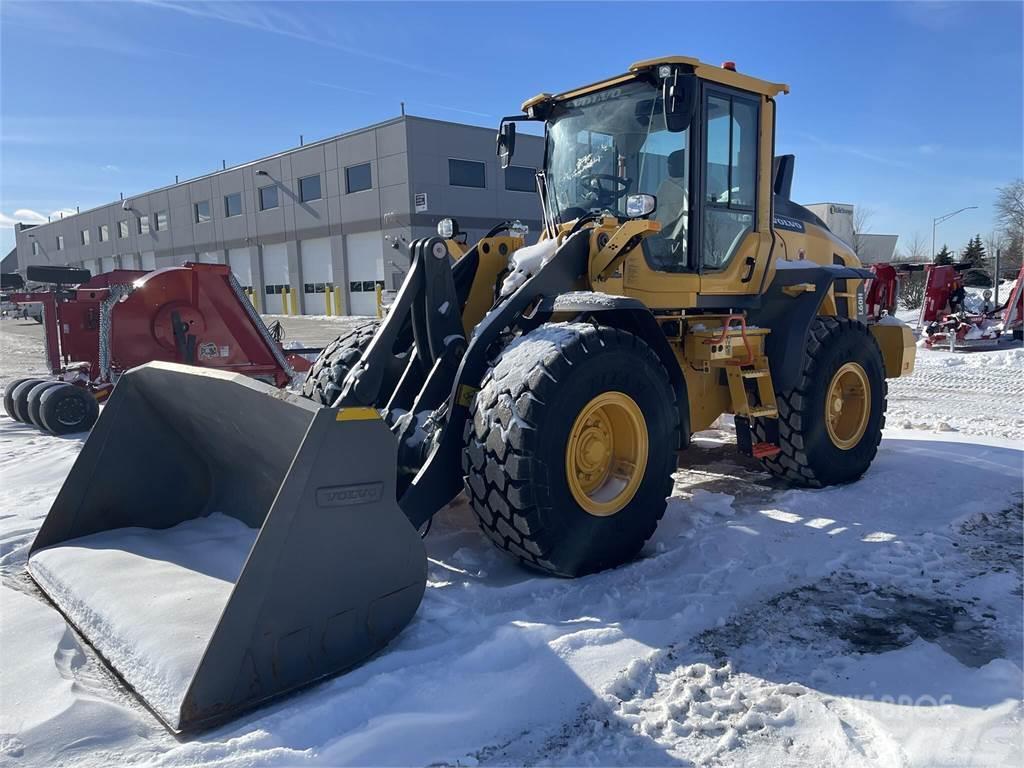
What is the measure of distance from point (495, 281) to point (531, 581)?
2172mm

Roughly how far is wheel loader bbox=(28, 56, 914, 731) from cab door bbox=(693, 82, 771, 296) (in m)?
0.02

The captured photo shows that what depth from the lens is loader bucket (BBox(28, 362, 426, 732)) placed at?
8.39 feet

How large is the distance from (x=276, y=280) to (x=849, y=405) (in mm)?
33256

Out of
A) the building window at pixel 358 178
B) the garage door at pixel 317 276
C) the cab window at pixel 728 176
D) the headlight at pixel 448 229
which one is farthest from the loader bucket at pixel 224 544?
the garage door at pixel 317 276

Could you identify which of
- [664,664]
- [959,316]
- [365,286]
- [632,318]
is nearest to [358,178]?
[365,286]

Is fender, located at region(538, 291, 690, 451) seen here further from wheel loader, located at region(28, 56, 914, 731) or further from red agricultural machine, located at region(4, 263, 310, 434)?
red agricultural machine, located at region(4, 263, 310, 434)

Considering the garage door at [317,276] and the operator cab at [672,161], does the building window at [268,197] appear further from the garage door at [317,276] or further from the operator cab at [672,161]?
the operator cab at [672,161]

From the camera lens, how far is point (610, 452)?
4055 millimetres

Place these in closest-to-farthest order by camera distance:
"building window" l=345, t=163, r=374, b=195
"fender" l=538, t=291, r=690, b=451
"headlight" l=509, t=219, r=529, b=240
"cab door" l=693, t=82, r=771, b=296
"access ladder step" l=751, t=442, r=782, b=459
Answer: "fender" l=538, t=291, r=690, b=451
"cab door" l=693, t=82, r=771, b=296
"headlight" l=509, t=219, r=529, b=240
"access ladder step" l=751, t=442, r=782, b=459
"building window" l=345, t=163, r=374, b=195

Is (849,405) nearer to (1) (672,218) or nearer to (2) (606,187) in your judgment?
(1) (672,218)

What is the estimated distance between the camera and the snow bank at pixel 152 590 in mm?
2625

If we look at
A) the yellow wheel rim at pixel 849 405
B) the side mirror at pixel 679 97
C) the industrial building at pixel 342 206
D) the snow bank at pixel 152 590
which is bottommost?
the snow bank at pixel 152 590

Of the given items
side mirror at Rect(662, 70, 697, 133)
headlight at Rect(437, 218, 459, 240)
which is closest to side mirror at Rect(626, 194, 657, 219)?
side mirror at Rect(662, 70, 697, 133)

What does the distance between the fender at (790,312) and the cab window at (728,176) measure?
1.84 feet
